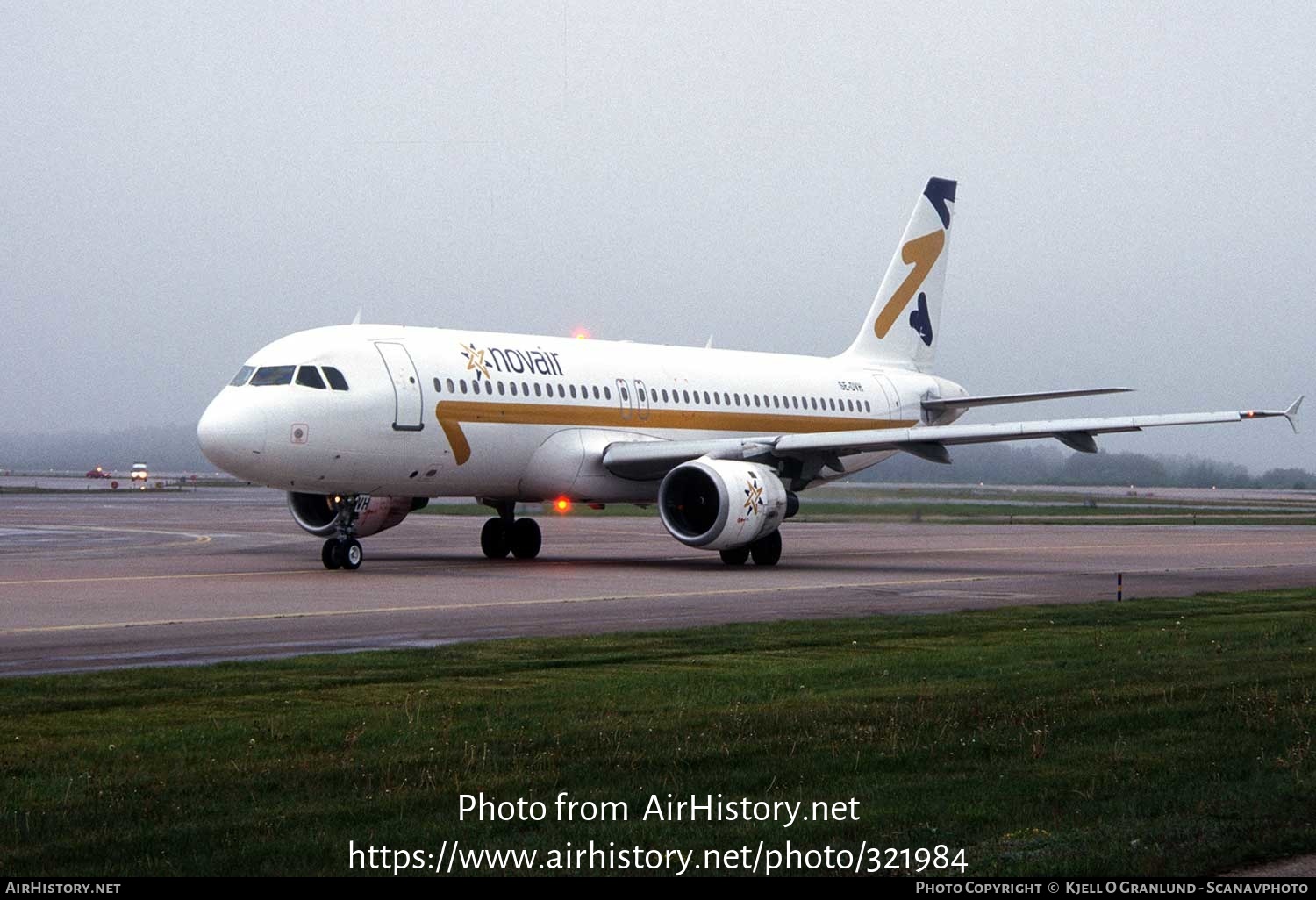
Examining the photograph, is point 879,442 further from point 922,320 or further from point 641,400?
point 922,320

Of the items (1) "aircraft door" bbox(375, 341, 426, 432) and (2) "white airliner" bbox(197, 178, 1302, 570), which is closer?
(2) "white airliner" bbox(197, 178, 1302, 570)

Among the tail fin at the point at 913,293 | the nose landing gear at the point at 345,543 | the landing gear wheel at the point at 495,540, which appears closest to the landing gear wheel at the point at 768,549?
the landing gear wheel at the point at 495,540

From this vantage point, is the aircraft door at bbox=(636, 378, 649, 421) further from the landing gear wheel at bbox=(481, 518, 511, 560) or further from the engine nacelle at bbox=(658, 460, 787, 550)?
the landing gear wheel at bbox=(481, 518, 511, 560)

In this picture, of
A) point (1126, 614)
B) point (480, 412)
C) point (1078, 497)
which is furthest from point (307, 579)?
point (1078, 497)

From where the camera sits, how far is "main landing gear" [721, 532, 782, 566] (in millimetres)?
28203

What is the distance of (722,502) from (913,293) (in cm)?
1517

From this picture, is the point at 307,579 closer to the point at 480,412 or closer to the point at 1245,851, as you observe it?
the point at 480,412

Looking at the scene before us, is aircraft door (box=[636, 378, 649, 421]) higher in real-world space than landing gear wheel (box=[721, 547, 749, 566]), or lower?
higher

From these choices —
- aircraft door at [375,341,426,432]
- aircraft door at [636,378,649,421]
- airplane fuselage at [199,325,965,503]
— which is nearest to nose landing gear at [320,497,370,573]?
airplane fuselage at [199,325,965,503]

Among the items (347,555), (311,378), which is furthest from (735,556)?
(311,378)

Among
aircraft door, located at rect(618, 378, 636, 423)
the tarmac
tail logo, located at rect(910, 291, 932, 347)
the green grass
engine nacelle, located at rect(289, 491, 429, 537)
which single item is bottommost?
the tarmac

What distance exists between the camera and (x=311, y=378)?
83.7ft

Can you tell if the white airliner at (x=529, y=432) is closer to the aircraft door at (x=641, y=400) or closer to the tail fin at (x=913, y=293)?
the aircraft door at (x=641, y=400)

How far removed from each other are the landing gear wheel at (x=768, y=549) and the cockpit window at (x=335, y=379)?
295 inches
